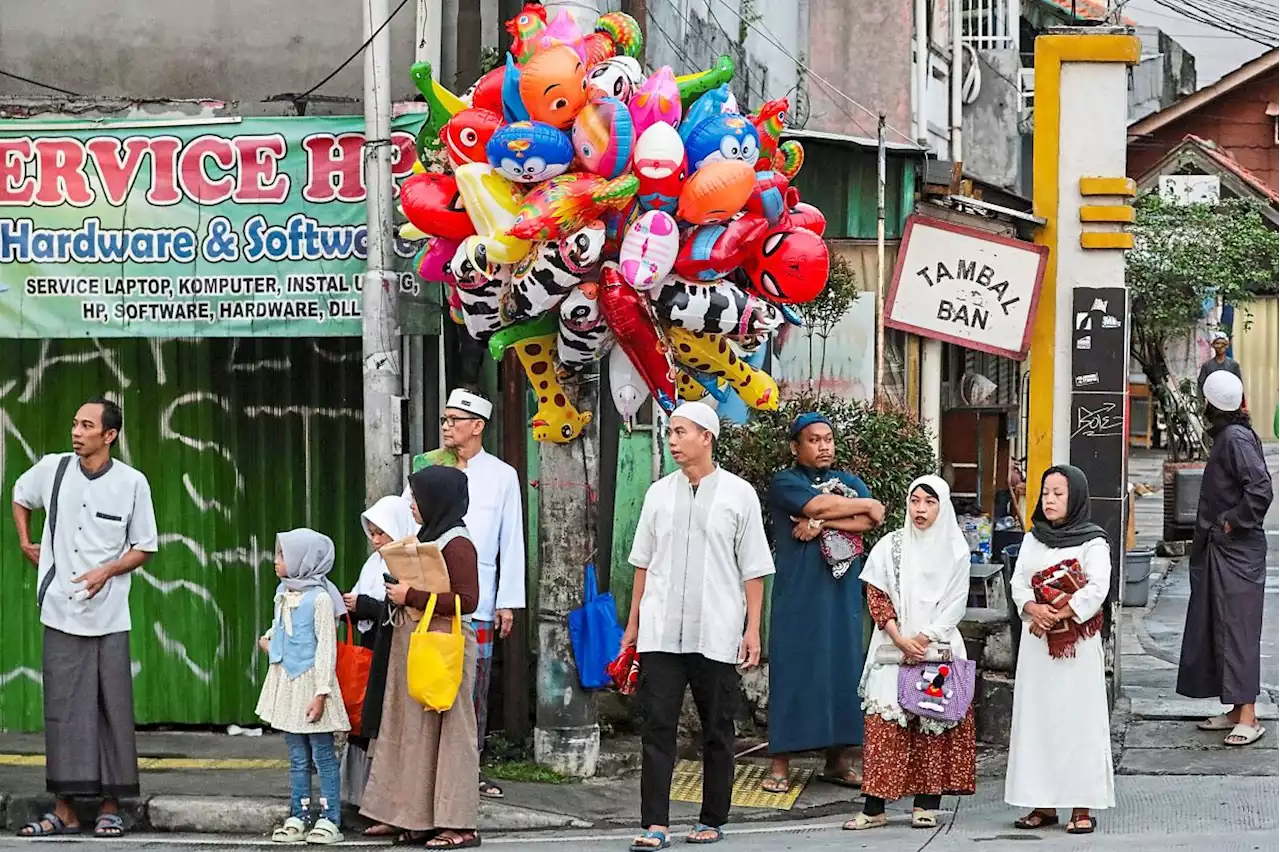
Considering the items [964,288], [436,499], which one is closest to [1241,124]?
[964,288]

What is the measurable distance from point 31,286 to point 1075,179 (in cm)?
608

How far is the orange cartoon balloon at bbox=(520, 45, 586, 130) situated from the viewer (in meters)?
8.00

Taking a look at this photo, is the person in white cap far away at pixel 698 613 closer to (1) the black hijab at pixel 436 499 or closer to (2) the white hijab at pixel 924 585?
(2) the white hijab at pixel 924 585

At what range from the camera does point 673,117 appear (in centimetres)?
832

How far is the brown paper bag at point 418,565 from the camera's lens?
7.77 meters

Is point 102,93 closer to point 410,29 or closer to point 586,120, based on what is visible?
point 410,29

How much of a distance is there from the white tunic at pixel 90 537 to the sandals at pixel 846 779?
351 cm

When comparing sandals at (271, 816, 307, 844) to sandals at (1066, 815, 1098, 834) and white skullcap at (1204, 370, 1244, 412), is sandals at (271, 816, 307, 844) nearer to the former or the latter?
sandals at (1066, 815, 1098, 834)

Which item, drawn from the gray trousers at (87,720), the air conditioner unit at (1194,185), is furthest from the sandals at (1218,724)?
the air conditioner unit at (1194,185)

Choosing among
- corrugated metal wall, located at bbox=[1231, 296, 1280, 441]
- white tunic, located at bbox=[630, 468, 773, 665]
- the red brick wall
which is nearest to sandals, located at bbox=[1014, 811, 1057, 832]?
white tunic, located at bbox=[630, 468, 773, 665]

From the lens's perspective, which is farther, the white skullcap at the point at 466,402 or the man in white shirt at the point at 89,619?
the white skullcap at the point at 466,402

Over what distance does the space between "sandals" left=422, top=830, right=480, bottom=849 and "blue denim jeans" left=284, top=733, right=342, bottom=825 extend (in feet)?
1.65

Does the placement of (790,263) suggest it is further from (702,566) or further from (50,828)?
(50,828)

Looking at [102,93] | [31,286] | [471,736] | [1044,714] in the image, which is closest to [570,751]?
[471,736]
